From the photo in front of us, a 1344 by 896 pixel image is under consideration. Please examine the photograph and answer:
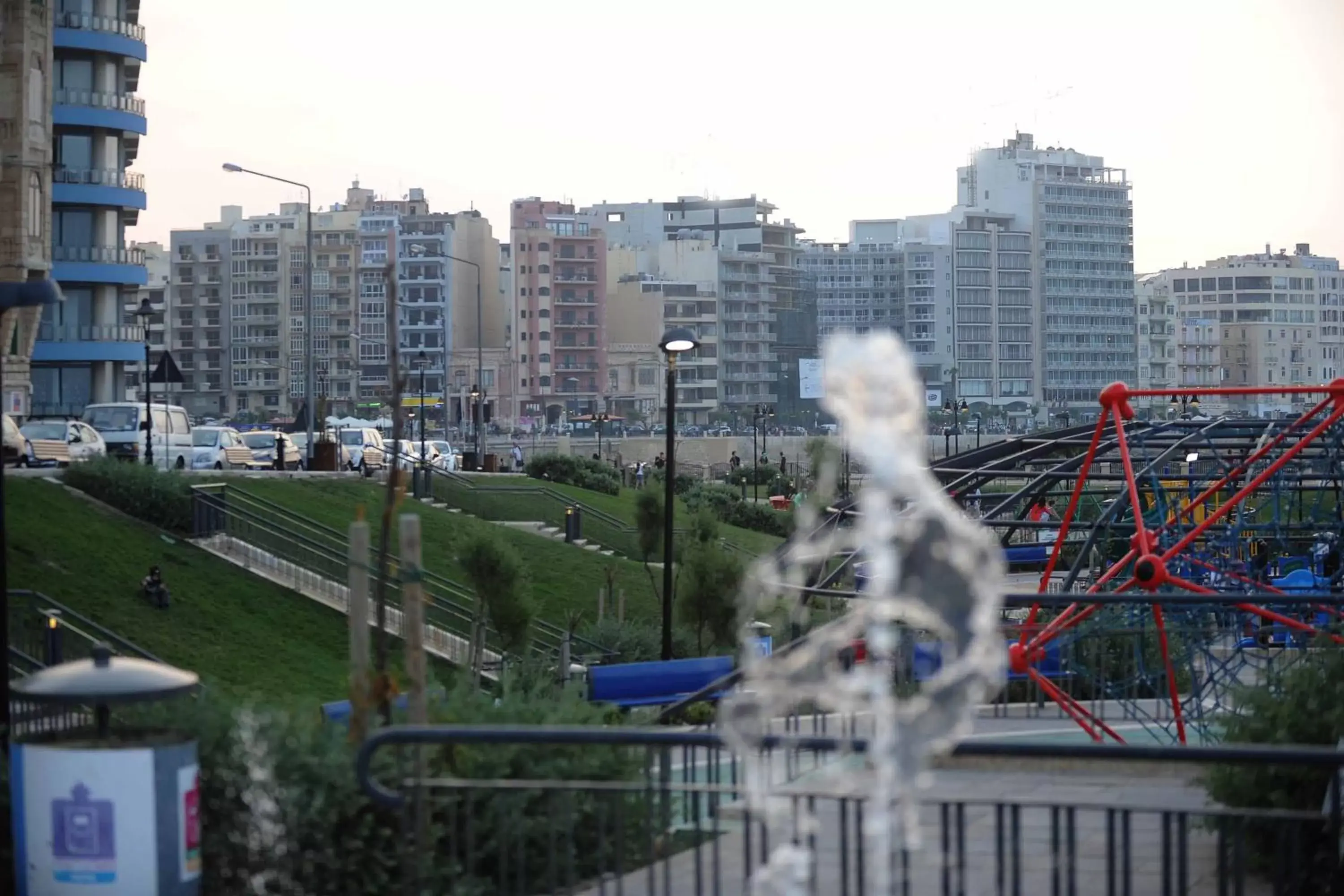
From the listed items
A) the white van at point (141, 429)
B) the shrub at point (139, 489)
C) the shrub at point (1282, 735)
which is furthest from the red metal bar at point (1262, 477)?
the white van at point (141, 429)

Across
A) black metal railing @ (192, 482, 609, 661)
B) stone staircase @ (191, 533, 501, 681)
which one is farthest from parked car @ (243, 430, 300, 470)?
stone staircase @ (191, 533, 501, 681)

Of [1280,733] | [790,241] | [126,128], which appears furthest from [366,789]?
[790,241]

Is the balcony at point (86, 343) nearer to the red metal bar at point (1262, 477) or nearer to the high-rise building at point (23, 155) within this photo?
the high-rise building at point (23, 155)

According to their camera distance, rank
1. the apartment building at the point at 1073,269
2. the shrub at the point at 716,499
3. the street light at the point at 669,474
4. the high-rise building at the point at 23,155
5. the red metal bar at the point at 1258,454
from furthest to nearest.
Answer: the apartment building at the point at 1073,269
the shrub at the point at 716,499
the high-rise building at the point at 23,155
the street light at the point at 669,474
the red metal bar at the point at 1258,454

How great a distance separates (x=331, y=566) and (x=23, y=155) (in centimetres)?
2073

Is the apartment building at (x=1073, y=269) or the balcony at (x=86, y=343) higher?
the apartment building at (x=1073, y=269)

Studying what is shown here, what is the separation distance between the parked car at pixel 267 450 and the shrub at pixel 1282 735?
44.1 meters

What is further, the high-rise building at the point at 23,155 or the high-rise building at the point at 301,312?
the high-rise building at the point at 301,312

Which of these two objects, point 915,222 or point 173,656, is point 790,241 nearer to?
point 915,222

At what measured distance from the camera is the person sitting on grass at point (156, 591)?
25.0 meters

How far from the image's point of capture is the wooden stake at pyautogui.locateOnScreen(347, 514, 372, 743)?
27.3 ft

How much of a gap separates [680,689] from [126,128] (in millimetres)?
53196

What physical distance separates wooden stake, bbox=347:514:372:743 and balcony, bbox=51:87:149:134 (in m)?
57.5

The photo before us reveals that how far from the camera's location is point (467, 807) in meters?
7.40
